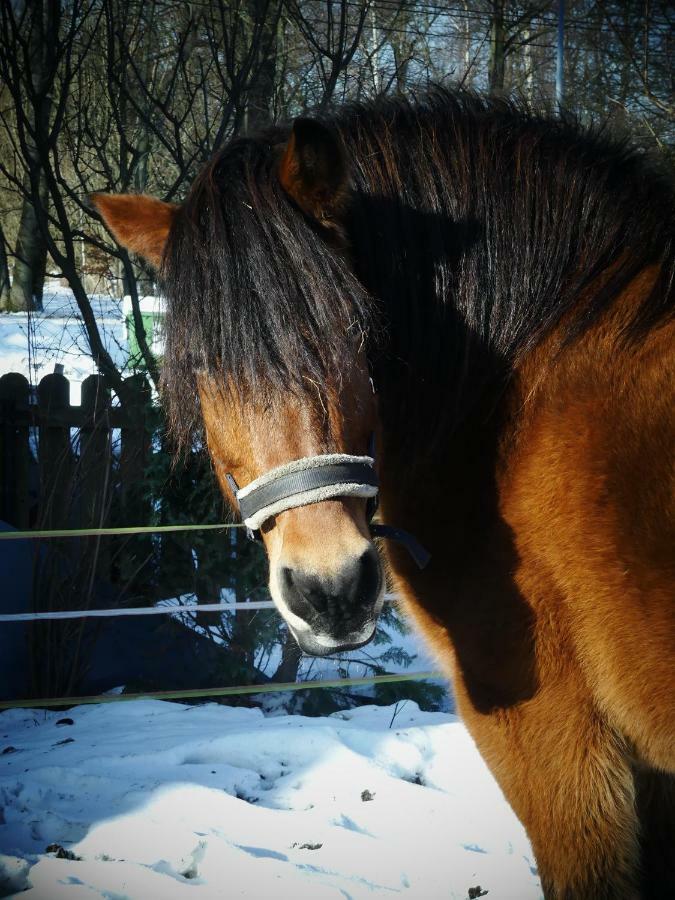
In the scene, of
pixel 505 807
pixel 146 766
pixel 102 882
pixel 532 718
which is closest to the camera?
pixel 532 718

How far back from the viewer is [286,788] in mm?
3184

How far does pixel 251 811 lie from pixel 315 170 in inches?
99.1

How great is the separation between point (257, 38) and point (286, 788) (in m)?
4.33

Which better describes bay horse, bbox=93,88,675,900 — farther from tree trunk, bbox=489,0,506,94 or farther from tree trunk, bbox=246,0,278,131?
tree trunk, bbox=489,0,506,94

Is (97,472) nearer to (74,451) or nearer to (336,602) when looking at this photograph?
(74,451)

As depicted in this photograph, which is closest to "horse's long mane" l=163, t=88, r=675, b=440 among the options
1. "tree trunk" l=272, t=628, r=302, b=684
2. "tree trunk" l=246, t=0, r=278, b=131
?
"tree trunk" l=272, t=628, r=302, b=684

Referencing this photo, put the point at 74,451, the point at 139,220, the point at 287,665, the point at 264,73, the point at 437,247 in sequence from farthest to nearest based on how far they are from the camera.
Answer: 1. the point at 264,73
2. the point at 287,665
3. the point at 74,451
4. the point at 139,220
5. the point at 437,247

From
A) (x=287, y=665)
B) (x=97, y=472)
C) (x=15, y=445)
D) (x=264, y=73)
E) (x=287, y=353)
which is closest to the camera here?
(x=287, y=353)

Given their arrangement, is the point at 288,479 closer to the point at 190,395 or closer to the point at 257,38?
the point at 190,395

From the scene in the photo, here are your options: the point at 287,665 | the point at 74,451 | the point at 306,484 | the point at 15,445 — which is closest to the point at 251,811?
the point at 287,665

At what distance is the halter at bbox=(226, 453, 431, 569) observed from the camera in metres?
1.39

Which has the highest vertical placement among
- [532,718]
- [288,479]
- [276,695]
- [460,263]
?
[460,263]

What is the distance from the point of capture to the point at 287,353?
1.48 m

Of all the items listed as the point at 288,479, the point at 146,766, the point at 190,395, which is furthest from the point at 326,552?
the point at 146,766
